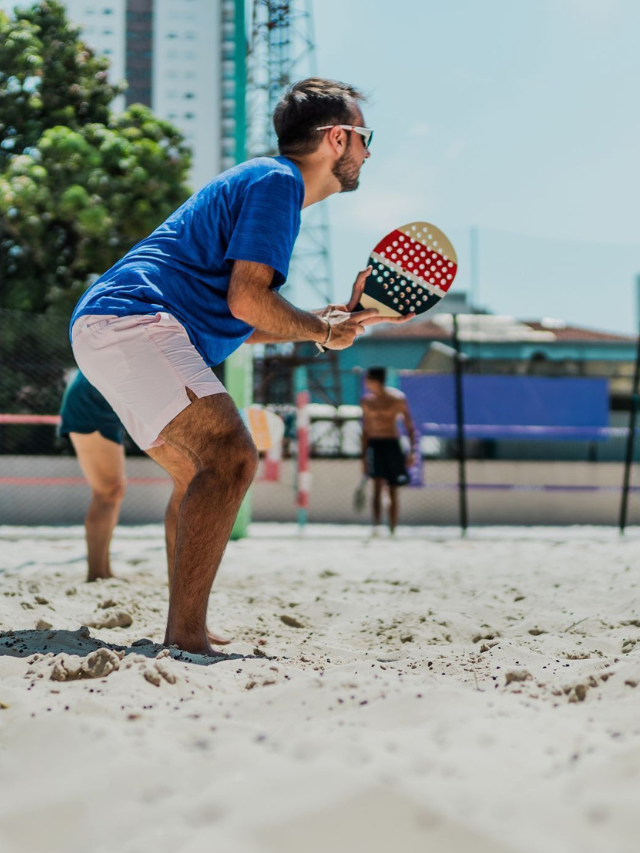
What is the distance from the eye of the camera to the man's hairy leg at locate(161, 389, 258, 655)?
208 centimetres

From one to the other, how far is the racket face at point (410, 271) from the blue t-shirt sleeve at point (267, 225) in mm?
476

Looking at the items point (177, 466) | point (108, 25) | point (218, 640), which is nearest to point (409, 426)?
point (177, 466)

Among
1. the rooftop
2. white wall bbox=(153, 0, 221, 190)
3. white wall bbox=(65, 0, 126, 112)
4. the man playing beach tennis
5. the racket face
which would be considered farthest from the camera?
white wall bbox=(153, 0, 221, 190)

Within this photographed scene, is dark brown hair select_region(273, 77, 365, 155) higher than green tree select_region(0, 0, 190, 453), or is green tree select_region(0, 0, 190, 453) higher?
green tree select_region(0, 0, 190, 453)

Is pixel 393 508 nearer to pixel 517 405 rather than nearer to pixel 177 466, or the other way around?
pixel 517 405

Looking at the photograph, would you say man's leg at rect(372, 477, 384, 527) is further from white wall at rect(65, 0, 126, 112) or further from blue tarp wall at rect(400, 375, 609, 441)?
white wall at rect(65, 0, 126, 112)

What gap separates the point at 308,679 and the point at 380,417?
6.29 metres

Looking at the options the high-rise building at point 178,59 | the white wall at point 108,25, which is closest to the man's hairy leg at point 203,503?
the high-rise building at point 178,59

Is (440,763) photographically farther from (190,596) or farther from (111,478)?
(111,478)

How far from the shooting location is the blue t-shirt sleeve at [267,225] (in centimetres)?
208

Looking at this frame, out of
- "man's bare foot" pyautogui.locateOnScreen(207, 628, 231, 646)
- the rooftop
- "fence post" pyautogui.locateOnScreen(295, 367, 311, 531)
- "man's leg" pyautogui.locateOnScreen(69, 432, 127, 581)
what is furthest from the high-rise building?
"man's bare foot" pyautogui.locateOnScreen(207, 628, 231, 646)

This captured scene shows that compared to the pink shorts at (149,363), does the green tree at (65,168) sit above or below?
above

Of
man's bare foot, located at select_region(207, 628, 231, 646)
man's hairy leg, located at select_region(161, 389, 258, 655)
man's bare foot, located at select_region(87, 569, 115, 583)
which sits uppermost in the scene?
man's hairy leg, located at select_region(161, 389, 258, 655)

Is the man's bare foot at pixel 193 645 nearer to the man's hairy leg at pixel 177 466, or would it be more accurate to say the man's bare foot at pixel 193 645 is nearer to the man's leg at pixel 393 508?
the man's hairy leg at pixel 177 466
